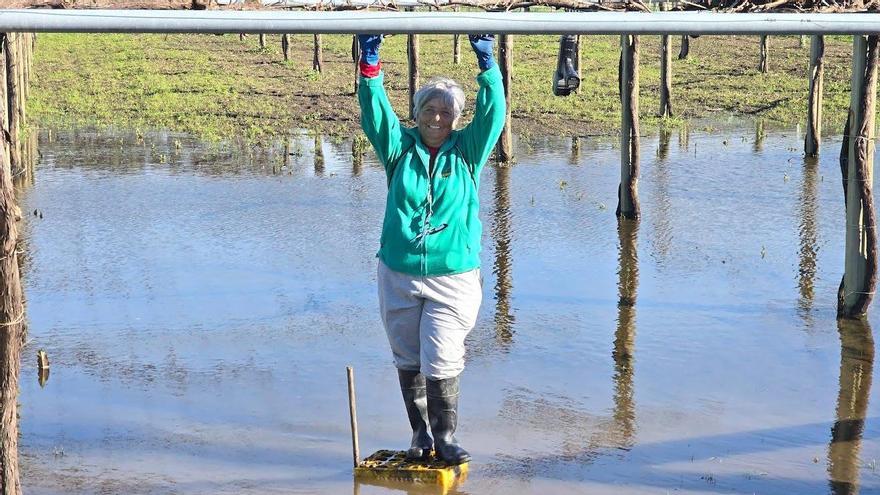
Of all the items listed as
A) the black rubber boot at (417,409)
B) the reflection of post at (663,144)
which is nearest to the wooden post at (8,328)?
the black rubber boot at (417,409)

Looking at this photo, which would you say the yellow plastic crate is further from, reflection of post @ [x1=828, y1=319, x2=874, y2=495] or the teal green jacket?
reflection of post @ [x1=828, y1=319, x2=874, y2=495]

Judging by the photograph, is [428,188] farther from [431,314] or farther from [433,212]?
[431,314]

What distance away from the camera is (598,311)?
9953 millimetres

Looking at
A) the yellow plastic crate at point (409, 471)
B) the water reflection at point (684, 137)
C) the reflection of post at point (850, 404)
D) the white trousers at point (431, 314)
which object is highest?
the white trousers at point (431, 314)

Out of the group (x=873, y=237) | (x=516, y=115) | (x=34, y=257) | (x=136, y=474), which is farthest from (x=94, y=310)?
(x=516, y=115)

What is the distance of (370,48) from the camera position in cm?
529

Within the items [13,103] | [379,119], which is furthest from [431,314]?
[13,103]

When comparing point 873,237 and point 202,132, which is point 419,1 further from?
point 202,132

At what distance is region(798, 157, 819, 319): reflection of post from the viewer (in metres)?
10.3

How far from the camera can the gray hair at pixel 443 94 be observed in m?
5.25

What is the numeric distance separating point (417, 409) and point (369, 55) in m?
1.58

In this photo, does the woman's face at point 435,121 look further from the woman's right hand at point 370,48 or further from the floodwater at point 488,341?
the floodwater at point 488,341

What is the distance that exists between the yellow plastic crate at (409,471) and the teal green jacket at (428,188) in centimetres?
95

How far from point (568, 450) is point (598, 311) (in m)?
3.44
